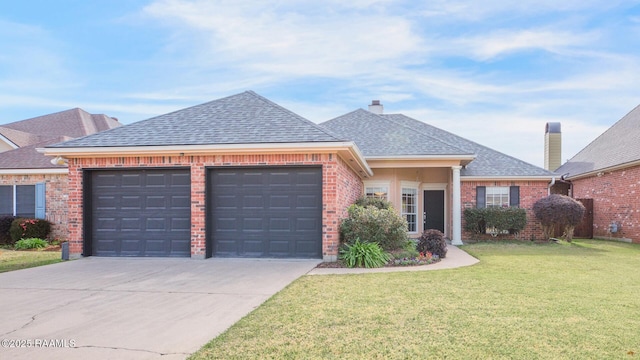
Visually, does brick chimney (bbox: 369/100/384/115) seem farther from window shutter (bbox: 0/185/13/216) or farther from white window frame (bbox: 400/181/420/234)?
window shutter (bbox: 0/185/13/216)

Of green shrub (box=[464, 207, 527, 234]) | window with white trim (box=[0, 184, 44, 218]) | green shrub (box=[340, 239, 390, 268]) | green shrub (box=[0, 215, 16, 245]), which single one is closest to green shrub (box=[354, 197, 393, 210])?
green shrub (box=[340, 239, 390, 268])

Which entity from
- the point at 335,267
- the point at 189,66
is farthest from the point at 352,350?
the point at 189,66

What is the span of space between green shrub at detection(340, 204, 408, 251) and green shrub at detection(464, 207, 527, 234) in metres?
6.98

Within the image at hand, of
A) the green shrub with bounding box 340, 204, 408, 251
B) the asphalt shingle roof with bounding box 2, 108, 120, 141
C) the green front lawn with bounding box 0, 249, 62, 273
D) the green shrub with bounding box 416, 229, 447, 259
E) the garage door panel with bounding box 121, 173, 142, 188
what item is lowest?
the green front lawn with bounding box 0, 249, 62, 273

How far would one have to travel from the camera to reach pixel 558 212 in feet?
52.0

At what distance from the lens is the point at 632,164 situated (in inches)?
647

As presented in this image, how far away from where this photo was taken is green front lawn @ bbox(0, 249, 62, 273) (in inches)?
397

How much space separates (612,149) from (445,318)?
19057mm

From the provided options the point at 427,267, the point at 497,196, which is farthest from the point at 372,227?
the point at 497,196

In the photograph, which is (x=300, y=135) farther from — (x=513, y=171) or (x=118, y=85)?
(x=513, y=171)

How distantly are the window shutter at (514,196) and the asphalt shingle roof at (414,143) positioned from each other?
0.62 meters

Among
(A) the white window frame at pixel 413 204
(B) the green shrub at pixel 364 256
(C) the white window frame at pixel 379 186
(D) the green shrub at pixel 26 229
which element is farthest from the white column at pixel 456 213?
(D) the green shrub at pixel 26 229

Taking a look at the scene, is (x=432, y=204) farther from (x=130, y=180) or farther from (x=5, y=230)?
(x=5, y=230)

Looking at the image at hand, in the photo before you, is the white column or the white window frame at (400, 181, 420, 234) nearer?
the white column
